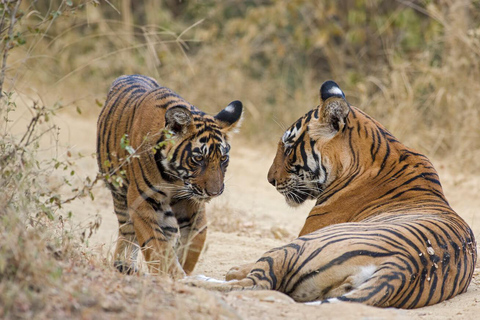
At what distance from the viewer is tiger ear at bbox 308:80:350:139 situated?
4379 mm

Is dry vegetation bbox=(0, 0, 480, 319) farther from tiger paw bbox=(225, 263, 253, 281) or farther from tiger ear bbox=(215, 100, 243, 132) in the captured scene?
tiger paw bbox=(225, 263, 253, 281)

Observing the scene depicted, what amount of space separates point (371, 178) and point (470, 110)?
4.68 m

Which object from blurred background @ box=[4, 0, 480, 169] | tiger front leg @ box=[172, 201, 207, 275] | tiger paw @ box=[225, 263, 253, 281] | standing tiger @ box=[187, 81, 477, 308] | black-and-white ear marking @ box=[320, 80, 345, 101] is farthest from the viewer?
blurred background @ box=[4, 0, 480, 169]

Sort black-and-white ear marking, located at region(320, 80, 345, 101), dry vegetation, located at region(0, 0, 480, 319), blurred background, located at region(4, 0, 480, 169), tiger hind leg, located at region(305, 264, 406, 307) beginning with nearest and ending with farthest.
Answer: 1. tiger hind leg, located at region(305, 264, 406, 307)
2. black-and-white ear marking, located at region(320, 80, 345, 101)
3. dry vegetation, located at region(0, 0, 480, 319)
4. blurred background, located at region(4, 0, 480, 169)

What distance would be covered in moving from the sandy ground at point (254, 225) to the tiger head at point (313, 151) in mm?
753

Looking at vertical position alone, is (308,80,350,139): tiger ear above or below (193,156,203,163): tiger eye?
above

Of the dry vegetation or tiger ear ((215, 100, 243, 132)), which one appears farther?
the dry vegetation

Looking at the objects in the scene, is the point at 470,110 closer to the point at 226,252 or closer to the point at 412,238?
the point at 226,252

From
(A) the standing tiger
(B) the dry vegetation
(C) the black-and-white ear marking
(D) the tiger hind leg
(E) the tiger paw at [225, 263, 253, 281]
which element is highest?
(B) the dry vegetation

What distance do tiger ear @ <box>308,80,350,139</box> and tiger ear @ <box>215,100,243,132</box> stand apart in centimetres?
62

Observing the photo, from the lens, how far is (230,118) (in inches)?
192

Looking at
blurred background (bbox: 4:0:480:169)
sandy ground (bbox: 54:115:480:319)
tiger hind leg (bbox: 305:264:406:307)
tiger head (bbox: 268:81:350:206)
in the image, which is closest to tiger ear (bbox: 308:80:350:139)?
tiger head (bbox: 268:81:350:206)

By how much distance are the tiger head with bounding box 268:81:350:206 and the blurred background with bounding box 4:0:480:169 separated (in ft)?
14.2

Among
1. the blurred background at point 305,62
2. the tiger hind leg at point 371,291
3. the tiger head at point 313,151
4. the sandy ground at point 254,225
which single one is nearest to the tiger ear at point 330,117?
the tiger head at point 313,151
